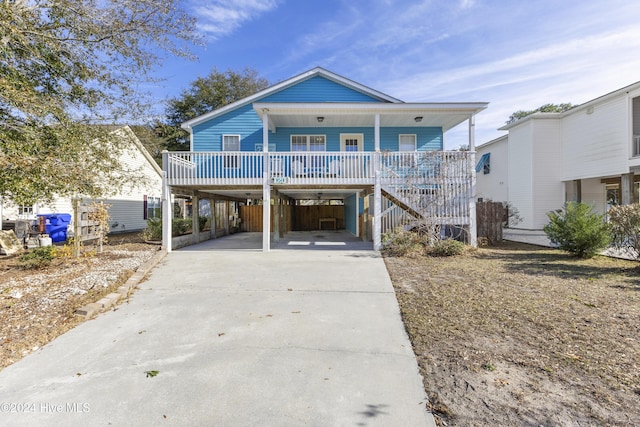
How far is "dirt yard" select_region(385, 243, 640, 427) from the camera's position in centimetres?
→ 228

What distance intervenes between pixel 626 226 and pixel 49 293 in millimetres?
12335

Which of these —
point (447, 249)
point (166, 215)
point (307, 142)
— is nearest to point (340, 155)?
point (307, 142)

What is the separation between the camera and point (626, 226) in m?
7.02

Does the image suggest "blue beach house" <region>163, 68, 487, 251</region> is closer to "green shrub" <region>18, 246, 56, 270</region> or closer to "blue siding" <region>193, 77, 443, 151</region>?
"blue siding" <region>193, 77, 443, 151</region>

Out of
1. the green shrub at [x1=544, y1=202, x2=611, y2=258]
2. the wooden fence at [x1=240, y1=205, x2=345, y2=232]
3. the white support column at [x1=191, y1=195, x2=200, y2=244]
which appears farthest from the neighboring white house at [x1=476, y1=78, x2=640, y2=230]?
the white support column at [x1=191, y1=195, x2=200, y2=244]

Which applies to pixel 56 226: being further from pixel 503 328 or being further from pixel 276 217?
pixel 503 328

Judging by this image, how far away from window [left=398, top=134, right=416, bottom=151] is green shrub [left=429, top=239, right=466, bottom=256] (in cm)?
623

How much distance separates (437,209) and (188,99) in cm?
2550

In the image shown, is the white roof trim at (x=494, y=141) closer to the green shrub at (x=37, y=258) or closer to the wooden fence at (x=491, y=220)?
the wooden fence at (x=491, y=220)

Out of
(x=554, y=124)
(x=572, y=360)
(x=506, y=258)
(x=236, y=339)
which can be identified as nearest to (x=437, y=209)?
(x=506, y=258)

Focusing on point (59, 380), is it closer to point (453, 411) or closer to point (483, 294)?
point (453, 411)

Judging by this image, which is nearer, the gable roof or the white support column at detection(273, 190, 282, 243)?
the white support column at detection(273, 190, 282, 243)

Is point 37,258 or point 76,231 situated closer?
point 37,258

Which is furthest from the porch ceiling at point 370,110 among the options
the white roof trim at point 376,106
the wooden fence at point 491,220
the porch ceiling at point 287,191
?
the wooden fence at point 491,220
